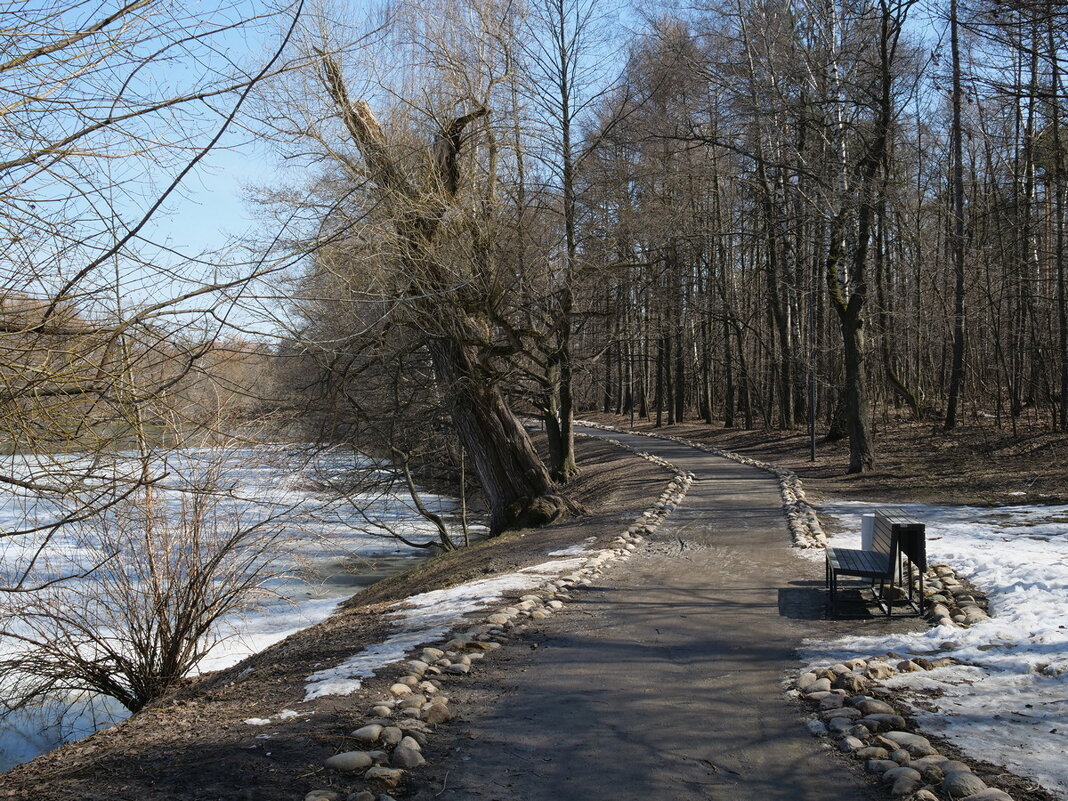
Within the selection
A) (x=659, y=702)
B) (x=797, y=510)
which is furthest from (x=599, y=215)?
(x=659, y=702)

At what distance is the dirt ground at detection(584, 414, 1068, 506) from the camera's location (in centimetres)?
1448

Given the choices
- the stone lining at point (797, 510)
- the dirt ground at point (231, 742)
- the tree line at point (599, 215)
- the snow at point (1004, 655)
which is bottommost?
the dirt ground at point (231, 742)

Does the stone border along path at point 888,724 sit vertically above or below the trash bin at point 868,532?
below

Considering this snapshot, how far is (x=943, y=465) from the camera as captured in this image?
17.9 meters

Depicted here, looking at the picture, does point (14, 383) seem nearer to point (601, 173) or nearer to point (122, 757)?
point (122, 757)

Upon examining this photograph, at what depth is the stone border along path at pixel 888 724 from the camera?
393cm

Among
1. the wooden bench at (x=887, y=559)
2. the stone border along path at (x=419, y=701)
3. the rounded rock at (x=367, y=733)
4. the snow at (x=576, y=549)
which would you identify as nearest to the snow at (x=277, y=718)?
the stone border along path at (x=419, y=701)

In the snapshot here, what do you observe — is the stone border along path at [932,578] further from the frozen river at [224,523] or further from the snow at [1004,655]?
the frozen river at [224,523]

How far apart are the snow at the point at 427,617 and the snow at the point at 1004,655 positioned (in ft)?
9.83

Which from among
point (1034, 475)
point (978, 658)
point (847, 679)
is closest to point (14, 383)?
point (847, 679)

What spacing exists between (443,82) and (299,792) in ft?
39.2

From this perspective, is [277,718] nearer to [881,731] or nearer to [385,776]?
[385,776]

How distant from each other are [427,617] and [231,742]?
9.88 ft

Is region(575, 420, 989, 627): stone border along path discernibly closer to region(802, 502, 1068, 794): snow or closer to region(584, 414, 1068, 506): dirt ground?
region(802, 502, 1068, 794): snow
